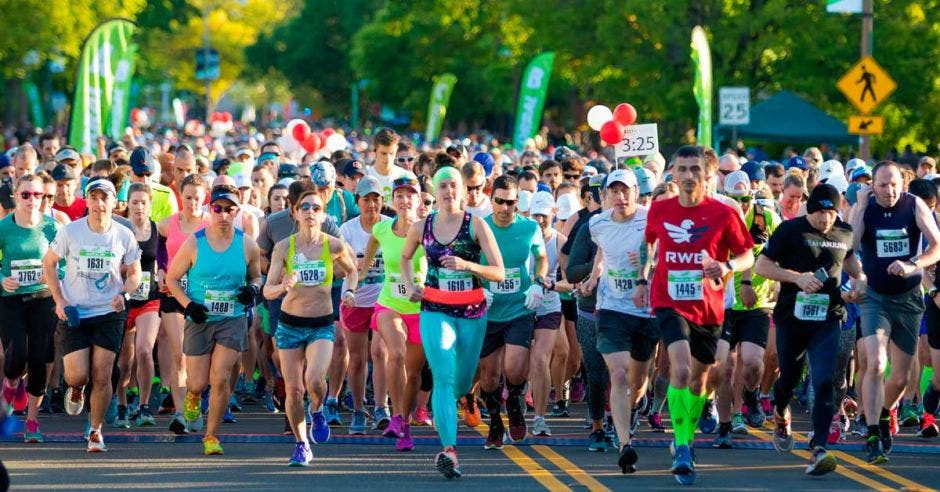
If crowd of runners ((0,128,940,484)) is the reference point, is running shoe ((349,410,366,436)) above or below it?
below

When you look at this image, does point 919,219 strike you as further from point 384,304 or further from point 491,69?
point 491,69

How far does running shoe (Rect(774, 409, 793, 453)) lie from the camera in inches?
493

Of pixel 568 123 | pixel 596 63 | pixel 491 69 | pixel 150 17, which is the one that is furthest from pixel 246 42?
pixel 596 63

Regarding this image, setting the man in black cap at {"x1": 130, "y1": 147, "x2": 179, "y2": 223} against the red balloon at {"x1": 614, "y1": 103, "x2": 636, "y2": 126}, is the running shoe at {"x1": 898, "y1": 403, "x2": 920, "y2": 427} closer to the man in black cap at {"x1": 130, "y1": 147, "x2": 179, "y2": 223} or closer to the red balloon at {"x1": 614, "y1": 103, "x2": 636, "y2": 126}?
A: the red balloon at {"x1": 614, "y1": 103, "x2": 636, "y2": 126}

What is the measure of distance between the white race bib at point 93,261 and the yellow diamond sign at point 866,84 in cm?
1445

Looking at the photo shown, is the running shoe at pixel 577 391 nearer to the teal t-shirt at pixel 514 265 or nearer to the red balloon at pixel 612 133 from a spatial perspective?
the red balloon at pixel 612 133

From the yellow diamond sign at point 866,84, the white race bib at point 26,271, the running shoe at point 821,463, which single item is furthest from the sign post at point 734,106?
the running shoe at point 821,463

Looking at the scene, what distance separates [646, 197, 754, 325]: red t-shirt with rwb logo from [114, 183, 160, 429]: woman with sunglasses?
4.07 metres

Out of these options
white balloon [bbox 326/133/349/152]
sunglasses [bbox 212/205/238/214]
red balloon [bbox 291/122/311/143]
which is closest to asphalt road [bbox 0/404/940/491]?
sunglasses [bbox 212/205/238/214]

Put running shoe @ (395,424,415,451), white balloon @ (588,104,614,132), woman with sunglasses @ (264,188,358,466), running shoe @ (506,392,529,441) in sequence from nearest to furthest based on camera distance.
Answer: woman with sunglasses @ (264,188,358,466), running shoe @ (395,424,415,451), running shoe @ (506,392,529,441), white balloon @ (588,104,614,132)

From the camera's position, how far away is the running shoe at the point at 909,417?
1488cm

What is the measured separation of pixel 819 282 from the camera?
470 inches

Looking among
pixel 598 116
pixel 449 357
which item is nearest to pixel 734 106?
pixel 598 116

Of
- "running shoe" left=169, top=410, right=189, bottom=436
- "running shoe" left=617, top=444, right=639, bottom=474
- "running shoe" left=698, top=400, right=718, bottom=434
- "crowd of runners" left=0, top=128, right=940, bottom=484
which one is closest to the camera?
"running shoe" left=617, top=444, right=639, bottom=474
